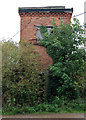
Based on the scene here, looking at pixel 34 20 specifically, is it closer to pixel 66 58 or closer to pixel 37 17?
pixel 37 17

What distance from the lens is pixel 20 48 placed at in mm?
9734

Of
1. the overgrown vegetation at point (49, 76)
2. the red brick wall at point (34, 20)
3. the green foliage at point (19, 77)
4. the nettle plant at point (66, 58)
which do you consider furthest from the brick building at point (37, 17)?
the green foliage at point (19, 77)

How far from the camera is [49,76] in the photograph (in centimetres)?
1059

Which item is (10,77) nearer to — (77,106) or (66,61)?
(66,61)

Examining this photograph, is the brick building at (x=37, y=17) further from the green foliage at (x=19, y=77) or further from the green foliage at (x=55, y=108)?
the green foliage at (x=55, y=108)

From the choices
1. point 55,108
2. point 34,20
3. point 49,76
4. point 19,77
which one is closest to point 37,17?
point 34,20

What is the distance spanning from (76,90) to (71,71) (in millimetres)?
1194

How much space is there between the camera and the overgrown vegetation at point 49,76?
9125mm

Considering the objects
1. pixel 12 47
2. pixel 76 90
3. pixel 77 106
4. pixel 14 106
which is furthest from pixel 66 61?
pixel 14 106

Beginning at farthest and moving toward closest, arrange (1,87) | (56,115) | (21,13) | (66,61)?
(21,13) → (66,61) → (1,87) → (56,115)

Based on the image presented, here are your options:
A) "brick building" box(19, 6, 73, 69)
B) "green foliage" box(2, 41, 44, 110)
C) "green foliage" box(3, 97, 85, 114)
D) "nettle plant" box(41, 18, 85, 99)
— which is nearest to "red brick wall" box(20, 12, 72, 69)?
"brick building" box(19, 6, 73, 69)

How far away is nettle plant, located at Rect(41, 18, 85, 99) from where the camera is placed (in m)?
9.68

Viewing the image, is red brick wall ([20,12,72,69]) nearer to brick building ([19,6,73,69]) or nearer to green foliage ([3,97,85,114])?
brick building ([19,6,73,69])

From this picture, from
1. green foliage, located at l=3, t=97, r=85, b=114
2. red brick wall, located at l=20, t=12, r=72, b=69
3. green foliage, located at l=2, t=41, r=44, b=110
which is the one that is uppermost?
red brick wall, located at l=20, t=12, r=72, b=69
